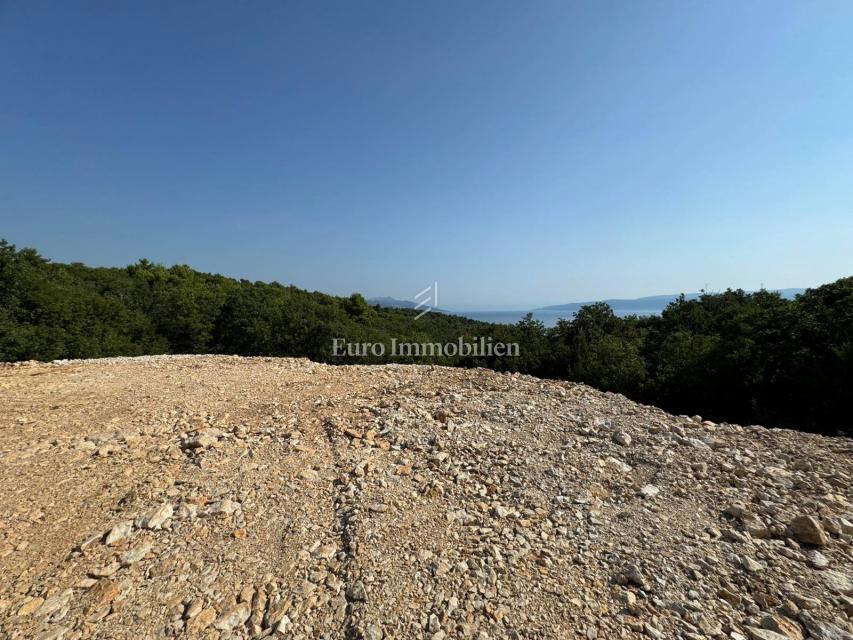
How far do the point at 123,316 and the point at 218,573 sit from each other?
23.0 metres

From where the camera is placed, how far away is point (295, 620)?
1909 millimetres

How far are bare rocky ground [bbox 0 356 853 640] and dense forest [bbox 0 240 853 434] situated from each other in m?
5.43

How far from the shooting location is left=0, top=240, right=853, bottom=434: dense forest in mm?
9570

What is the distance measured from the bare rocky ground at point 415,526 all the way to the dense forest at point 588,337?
17.8 feet

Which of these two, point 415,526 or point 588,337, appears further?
point 588,337

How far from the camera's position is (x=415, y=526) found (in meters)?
2.65

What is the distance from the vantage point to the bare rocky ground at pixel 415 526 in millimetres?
1925

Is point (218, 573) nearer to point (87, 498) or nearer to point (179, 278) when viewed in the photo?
point (87, 498)

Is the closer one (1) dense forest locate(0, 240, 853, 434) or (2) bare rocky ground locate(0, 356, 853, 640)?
(2) bare rocky ground locate(0, 356, 853, 640)

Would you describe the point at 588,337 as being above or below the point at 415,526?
above

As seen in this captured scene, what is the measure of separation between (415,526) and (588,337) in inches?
846

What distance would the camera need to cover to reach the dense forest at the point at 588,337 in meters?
9.57

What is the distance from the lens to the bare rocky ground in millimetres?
1925

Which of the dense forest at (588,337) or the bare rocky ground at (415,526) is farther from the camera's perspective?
the dense forest at (588,337)
